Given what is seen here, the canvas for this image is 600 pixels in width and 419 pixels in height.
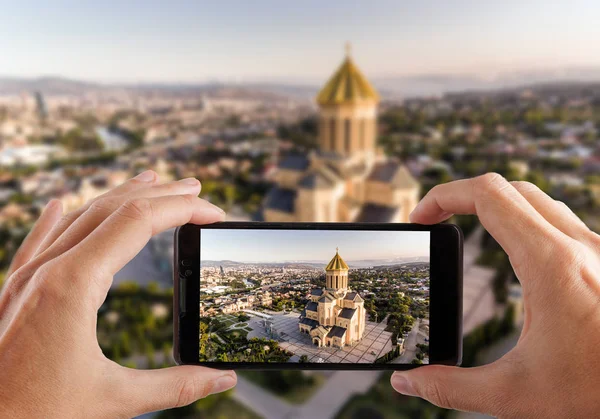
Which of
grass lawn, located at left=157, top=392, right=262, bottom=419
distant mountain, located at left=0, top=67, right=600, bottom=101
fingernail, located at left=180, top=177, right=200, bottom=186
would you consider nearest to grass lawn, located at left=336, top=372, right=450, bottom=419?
grass lawn, located at left=157, top=392, right=262, bottom=419

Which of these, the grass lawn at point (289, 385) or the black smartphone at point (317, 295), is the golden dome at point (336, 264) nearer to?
the black smartphone at point (317, 295)

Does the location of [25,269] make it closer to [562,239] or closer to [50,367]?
[50,367]

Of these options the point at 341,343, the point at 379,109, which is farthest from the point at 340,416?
the point at 379,109

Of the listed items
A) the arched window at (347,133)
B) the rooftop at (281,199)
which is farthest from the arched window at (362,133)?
the rooftop at (281,199)

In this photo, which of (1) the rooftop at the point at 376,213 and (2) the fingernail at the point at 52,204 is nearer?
(2) the fingernail at the point at 52,204

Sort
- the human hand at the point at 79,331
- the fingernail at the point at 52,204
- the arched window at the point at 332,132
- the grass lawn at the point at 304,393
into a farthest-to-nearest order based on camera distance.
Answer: the arched window at the point at 332,132
the grass lawn at the point at 304,393
the fingernail at the point at 52,204
the human hand at the point at 79,331

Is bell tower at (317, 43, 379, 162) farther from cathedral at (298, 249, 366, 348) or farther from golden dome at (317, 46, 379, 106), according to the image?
cathedral at (298, 249, 366, 348)
